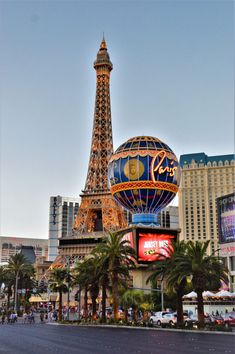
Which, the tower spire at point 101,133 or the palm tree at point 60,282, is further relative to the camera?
the tower spire at point 101,133

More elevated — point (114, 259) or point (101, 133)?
point (101, 133)

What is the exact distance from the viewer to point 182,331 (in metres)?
36.0

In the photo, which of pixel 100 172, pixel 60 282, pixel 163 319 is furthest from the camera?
pixel 100 172

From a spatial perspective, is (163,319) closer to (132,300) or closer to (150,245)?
(132,300)

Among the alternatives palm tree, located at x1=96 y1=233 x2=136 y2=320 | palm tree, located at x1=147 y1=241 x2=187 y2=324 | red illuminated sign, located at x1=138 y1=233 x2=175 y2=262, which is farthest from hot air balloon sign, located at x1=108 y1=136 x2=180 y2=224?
palm tree, located at x1=147 y1=241 x2=187 y2=324

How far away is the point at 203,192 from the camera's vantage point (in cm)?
17938

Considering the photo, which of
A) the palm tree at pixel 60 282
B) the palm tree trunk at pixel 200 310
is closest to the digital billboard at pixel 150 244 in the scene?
the palm tree at pixel 60 282

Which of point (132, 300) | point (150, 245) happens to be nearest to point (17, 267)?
point (150, 245)

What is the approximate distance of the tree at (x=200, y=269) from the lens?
35938mm

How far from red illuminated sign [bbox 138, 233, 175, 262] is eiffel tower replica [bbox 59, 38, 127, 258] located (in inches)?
1507

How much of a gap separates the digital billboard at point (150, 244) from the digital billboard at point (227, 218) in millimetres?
20255

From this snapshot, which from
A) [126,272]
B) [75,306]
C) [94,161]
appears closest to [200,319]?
→ [126,272]

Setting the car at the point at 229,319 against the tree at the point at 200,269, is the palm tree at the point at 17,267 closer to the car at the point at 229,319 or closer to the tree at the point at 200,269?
the car at the point at 229,319

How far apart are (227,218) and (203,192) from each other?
97.3 meters
